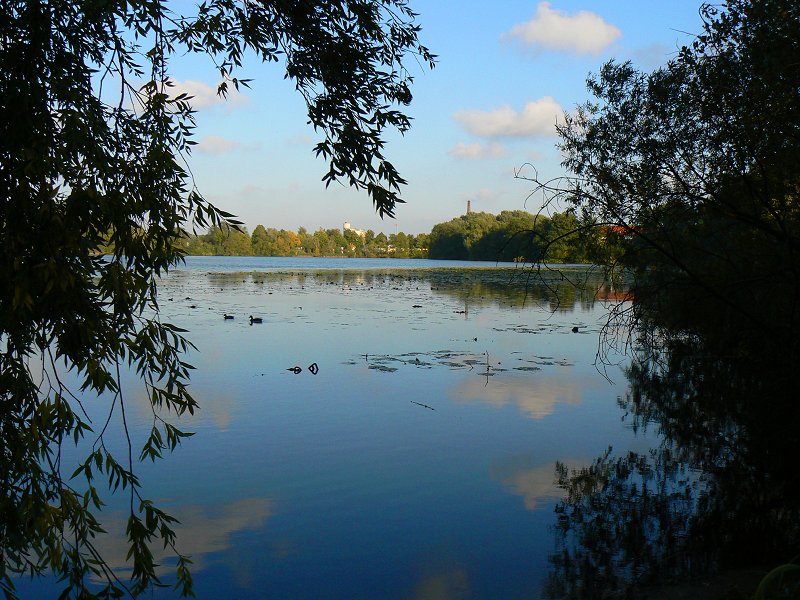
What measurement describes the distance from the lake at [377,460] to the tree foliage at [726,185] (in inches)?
47.6

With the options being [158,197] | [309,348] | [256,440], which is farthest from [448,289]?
[158,197]

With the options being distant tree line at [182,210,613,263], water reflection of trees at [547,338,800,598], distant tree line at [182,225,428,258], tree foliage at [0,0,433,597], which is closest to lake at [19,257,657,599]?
water reflection of trees at [547,338,800,598]

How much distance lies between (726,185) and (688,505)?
3.58m

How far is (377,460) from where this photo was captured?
10070 mm

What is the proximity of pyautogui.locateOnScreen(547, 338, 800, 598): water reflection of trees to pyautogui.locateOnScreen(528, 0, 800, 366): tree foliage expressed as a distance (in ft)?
2.78

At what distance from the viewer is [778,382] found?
25.3 ft

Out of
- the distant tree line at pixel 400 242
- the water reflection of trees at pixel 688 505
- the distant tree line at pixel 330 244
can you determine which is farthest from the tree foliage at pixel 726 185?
the distant tree line at pixel 330 244

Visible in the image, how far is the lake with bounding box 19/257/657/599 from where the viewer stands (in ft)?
22.6

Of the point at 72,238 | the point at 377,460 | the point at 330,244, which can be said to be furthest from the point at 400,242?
the point at 72,238

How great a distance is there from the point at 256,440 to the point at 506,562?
194 inches

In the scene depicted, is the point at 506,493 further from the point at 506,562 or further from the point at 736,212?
the point at 736,212

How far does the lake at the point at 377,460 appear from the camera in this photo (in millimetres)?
6879

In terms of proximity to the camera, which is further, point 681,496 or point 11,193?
point 681,496

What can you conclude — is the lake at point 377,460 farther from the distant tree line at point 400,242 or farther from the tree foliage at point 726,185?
the distant tree line at point 400,242
